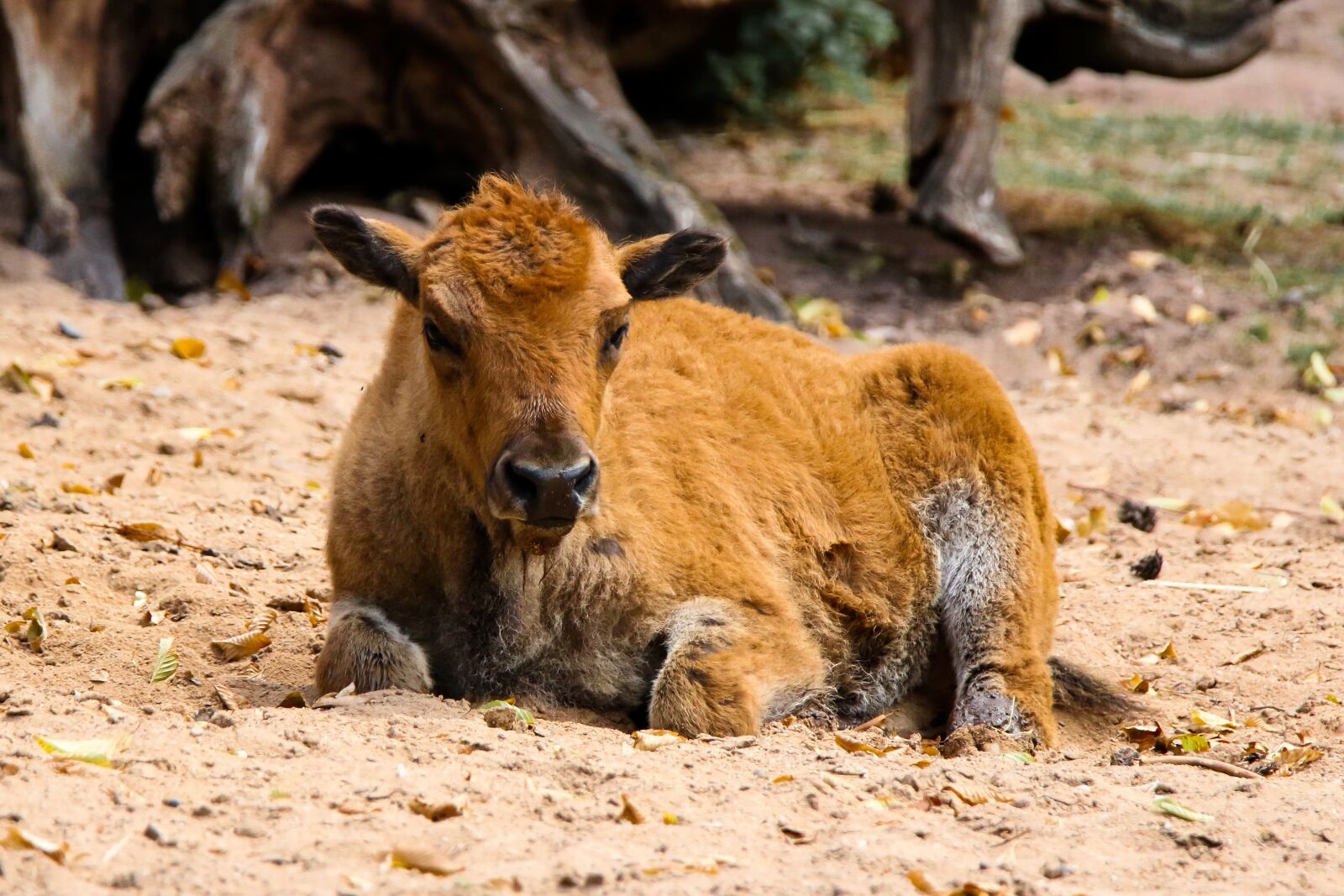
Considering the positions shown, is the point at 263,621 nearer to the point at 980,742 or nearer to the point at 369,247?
the point at 369,247

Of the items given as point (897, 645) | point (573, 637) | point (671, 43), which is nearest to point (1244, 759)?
point (897, 645)

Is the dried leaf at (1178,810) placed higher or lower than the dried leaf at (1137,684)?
higher

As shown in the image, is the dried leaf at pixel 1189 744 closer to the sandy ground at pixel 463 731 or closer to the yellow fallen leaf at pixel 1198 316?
the sandy ground at pixel 463 731

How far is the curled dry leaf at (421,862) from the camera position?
3742 millimetres

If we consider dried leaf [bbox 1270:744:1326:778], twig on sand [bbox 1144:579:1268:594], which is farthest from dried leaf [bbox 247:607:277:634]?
twig on sand [bbox 1144:579:1268:594]

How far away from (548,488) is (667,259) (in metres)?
1.41

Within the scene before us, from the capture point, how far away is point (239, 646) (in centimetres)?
593

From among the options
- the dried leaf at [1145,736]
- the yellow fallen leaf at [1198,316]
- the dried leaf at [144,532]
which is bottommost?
the yellow fallen leaf at [1198,316]

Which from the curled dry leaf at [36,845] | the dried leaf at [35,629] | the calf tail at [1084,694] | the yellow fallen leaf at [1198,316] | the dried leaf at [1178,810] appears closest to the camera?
the curled dry leaf at [36,845]

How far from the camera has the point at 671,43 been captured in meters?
14.2

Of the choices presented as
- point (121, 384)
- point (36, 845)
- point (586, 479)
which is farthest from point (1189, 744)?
point (121, 384)

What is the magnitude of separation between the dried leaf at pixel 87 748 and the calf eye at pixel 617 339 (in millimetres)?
2104

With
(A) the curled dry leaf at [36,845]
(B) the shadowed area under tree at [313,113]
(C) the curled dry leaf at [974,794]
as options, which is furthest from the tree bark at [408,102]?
(A) the curled dry leaf at [36,845]

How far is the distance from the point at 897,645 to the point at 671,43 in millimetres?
8829
